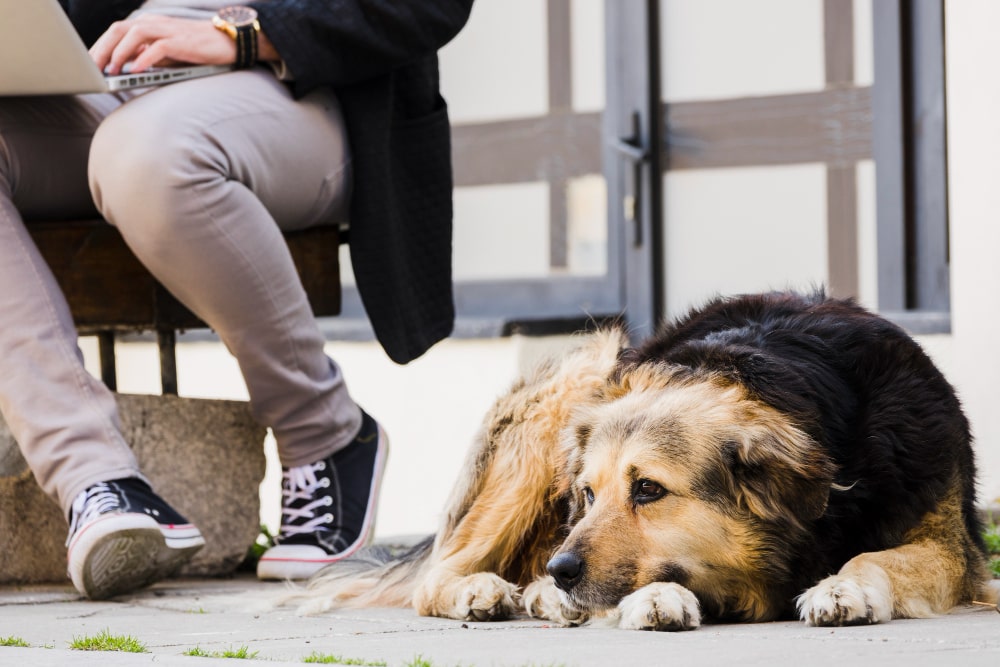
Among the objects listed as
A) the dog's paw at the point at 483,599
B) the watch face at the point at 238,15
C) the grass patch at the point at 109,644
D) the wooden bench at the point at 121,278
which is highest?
the watch face at the point at 238,15

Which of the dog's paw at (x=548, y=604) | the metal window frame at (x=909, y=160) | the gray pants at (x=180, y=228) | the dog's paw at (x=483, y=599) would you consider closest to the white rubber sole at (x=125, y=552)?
the gray pants at (x=180, y=228)

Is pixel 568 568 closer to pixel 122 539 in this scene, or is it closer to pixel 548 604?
pixel 548 604

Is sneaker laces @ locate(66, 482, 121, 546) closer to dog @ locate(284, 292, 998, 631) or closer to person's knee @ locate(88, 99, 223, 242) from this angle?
person's knee @ locate(88, 99, 223, 242)

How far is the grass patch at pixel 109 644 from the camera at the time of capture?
2.11 m

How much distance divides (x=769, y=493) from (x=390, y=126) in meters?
1.42

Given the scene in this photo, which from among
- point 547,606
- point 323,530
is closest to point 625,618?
point 547,606

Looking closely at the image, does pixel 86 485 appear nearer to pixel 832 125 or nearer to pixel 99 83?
pixel 99 83

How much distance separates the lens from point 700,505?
2520 mm

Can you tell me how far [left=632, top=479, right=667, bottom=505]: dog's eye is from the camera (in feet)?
8.30

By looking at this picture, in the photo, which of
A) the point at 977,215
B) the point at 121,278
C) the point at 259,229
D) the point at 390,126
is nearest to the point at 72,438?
Answer: the point at 259,229

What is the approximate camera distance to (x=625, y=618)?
2.36 metres

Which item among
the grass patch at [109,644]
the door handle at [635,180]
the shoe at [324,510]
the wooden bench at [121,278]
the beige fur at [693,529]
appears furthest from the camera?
the door handle at [635,180]

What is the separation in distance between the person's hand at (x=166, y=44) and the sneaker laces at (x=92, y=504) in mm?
940

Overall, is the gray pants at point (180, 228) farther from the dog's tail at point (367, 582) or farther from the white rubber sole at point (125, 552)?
the dog's tail at point (367, 582)
